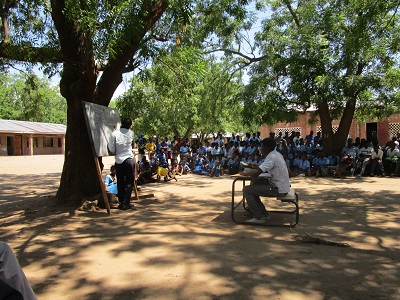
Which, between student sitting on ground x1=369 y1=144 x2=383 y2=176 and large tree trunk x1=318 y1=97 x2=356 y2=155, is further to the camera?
large tree trunk x1=318 y1=97 x2=356 y2=155

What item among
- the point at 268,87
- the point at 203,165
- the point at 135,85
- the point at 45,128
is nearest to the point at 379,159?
the point at 268,87

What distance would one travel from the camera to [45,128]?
4194 centimetres

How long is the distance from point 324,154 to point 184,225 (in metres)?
9.92

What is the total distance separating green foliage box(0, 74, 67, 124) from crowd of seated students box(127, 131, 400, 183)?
397 cm

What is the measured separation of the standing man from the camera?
6711 mm

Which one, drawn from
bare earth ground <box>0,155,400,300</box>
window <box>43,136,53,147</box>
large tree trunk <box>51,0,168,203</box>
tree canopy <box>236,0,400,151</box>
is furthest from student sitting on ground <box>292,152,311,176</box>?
window <box>43,136,53,147</box>

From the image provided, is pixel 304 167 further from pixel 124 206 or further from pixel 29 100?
pixel 29 100

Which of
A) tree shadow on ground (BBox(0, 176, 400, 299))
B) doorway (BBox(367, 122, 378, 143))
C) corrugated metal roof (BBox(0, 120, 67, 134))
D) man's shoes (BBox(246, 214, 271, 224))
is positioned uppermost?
corrugated metal roof (BBox(0, 120, 67, 134))

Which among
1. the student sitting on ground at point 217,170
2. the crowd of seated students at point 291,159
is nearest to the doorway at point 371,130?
the crowd of seated students at point 291,159

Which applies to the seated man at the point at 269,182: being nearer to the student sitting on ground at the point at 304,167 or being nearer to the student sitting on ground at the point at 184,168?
the student sitting on ground at the point at 304,167

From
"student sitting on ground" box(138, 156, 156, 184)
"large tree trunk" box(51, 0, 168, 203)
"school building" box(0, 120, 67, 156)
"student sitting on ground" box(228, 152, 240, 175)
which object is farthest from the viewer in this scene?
"school building" box(0, 120, 67, 156)

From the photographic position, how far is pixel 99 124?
674 centimetres

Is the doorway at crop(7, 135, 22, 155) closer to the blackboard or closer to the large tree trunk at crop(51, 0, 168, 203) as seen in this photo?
the large tree trunk at crop(51, 0, 168, 203)

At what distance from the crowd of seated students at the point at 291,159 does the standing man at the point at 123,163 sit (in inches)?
186
